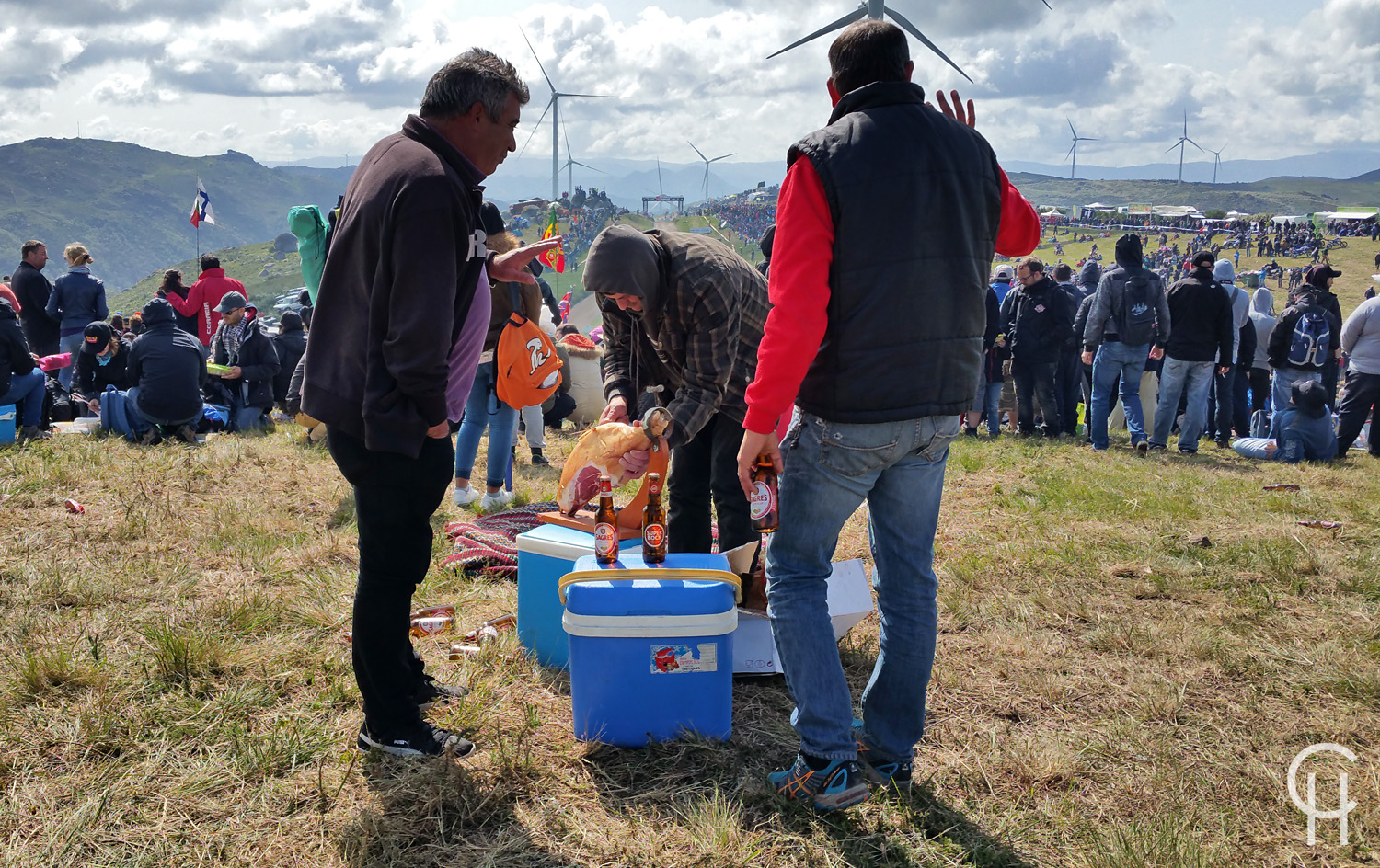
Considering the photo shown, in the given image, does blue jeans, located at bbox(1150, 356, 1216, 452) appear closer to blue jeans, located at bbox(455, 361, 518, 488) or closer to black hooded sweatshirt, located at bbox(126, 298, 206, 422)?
blue jeans, located at bbox(455, 361, 518, 488)

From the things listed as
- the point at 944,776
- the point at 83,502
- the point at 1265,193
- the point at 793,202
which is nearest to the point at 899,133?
the point at 793,202

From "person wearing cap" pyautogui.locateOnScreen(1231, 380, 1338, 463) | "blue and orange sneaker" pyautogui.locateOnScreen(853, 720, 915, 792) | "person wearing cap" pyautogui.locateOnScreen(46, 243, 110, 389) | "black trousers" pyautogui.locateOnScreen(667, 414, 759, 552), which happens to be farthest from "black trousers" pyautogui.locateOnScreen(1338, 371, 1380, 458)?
"person wearing cap" pyautogui.locateOnScreen(46, 243, 110, 389)

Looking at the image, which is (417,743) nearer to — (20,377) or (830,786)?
(830,786)

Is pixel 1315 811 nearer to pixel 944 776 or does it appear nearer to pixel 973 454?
pixel 944 776

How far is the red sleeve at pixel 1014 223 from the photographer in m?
2.64

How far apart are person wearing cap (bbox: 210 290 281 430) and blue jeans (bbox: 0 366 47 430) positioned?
1.72 m

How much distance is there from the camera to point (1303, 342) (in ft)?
30.1

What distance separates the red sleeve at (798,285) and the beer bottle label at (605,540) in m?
0.97

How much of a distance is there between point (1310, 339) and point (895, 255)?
8.94 meters

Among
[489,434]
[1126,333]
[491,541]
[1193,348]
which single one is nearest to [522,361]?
[489,434]

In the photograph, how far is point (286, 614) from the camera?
3.95 m

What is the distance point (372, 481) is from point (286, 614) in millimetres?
1713

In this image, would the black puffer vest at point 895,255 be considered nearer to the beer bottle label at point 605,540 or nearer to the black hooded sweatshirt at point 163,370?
the beer bottle label at point 605,540

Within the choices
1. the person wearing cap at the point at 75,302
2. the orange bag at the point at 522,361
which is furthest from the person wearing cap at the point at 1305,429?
the person wearing cap at the point at 75,302
